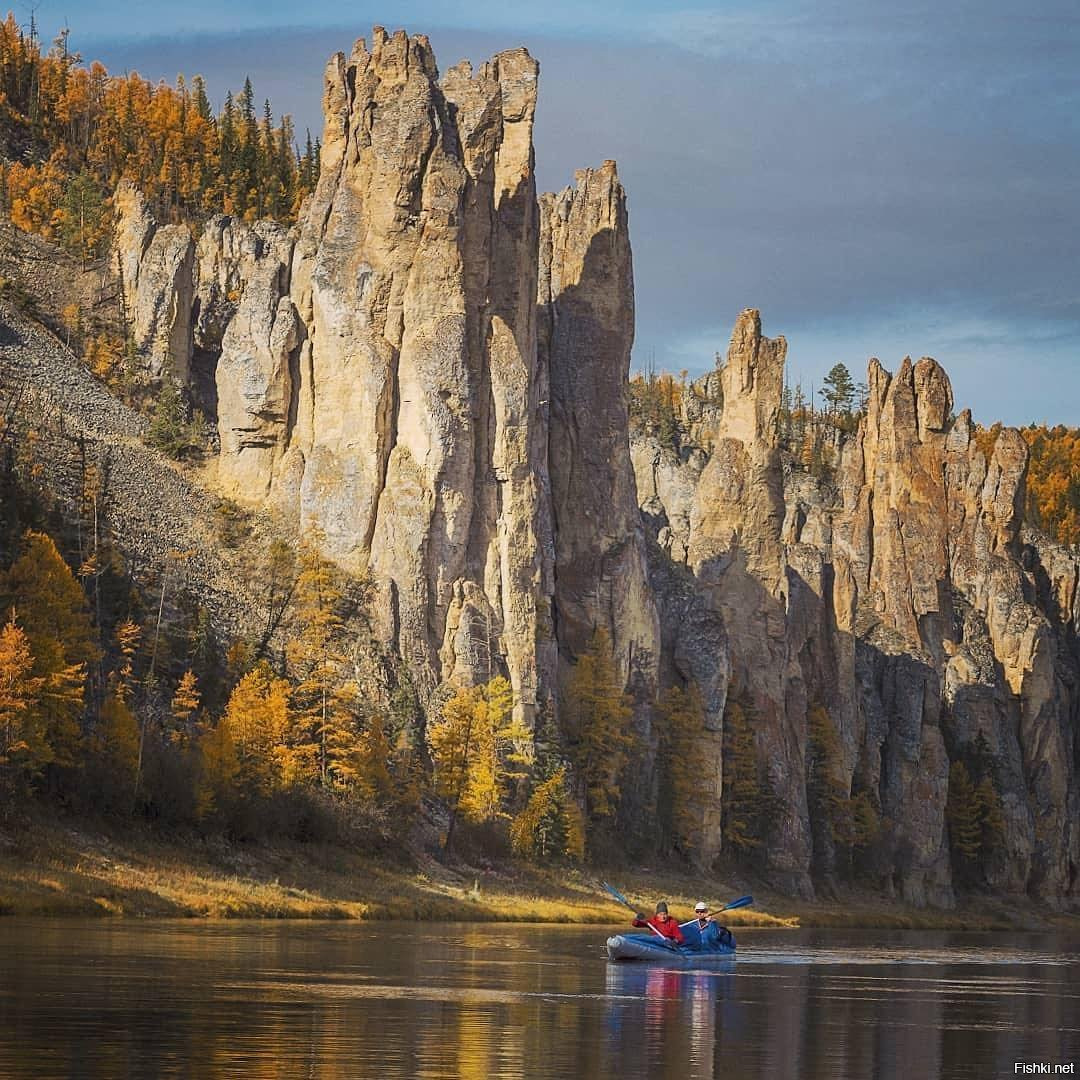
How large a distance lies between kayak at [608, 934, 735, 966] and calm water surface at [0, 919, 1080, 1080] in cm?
84

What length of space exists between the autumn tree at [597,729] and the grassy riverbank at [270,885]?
5.33 meters

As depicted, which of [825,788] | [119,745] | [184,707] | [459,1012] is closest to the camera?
[459,1012]

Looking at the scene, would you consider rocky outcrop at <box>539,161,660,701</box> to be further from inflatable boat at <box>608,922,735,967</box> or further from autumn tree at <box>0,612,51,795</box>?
inflatable boat at <box>608,922,735,967</box>

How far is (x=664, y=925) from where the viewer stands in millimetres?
54500

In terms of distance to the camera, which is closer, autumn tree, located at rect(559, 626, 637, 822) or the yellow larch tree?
the yellow larch tree

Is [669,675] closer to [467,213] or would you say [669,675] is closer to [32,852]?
[467,213]

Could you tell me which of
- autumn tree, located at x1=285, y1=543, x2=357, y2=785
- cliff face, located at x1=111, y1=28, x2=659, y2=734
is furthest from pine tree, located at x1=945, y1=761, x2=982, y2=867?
autumn tree, located at x1=285, y1=543, x2=357, y2=785

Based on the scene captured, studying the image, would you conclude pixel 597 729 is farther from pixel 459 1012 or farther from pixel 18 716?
pixel 459 1012

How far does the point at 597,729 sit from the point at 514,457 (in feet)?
54.5

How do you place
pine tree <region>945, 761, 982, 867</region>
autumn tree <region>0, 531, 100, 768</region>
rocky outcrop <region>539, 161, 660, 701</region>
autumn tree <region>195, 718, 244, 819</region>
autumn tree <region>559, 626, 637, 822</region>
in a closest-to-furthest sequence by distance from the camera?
1. autumn tree <region>0, 531, 100, 768</region>
2. autumn tree <region>195, 718, 244, 819</region>
3. autumn tree <region>559, 626, 637, 822</region>
4. rocky outcrop <region>539, 161, 660, 701</region>
5. pine tree <region>945, 761, 982, 867</region>

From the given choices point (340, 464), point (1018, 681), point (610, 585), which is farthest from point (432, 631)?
point (1018, 681)

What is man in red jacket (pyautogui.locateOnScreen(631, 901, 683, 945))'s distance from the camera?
54062 mm

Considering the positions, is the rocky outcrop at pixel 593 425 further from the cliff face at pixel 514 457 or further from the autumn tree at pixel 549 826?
the autumn tree at pixel 549 826

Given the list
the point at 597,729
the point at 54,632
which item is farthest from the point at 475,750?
the point at 54,632
